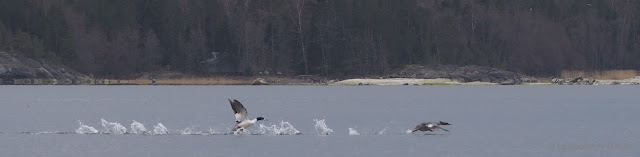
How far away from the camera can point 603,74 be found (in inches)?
5581

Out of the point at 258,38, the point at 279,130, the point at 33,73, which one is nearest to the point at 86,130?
the point at 279,130

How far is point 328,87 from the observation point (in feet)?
412

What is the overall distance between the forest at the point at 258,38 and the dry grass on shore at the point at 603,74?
1039 mm

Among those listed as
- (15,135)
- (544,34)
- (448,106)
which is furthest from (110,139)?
(544,34)

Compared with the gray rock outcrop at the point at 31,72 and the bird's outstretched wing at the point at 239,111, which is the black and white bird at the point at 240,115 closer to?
the bird's outstretched wing at the point at 239,111

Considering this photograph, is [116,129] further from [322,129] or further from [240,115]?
[240,115]

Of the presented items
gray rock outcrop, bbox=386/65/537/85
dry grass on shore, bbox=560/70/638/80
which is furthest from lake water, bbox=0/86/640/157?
dry grass on shore, bbox=560/70/638/80

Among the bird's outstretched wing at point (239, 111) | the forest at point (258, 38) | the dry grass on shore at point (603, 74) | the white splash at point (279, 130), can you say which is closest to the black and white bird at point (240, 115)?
Result: the bird's outstretched wing at point (239, 111)

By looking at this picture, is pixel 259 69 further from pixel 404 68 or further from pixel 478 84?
pixel 478 84

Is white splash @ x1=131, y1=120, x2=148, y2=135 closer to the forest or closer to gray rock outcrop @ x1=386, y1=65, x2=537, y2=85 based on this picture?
the forest

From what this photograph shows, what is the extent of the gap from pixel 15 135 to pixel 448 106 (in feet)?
117

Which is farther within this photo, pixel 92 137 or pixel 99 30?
pixel 99 30

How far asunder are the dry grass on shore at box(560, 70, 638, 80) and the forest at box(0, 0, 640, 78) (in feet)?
3.41

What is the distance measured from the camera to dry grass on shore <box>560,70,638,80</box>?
140 meters
